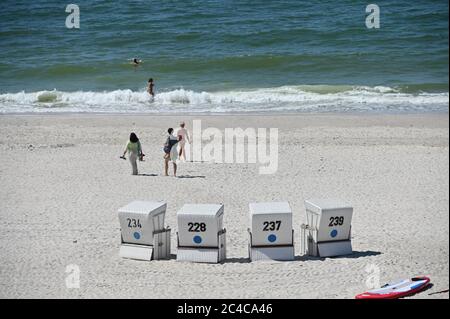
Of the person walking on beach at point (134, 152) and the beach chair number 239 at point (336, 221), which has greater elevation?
the person walking on beach at point (134, 152)

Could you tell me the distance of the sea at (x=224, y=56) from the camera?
28.0 meters

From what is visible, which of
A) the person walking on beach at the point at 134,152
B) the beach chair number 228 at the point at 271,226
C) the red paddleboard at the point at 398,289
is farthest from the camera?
the person walking on beach at the point at 134,152

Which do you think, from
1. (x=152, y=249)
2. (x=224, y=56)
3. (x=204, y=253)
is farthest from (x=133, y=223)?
(x=224, y=56)

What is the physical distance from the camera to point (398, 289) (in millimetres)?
9930

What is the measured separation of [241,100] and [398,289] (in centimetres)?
1871

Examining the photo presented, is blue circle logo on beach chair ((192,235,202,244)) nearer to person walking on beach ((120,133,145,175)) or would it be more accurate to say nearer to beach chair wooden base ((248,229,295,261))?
beach chair wooden base ((248,229,295,261))

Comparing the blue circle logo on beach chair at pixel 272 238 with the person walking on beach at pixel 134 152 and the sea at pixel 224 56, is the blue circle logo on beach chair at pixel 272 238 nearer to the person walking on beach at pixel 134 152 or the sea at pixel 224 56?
the person walking on beach at pixel 134 152

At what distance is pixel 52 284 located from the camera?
10.7 meters

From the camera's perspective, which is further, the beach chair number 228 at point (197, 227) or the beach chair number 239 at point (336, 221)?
the beach chair number 239 at point (336, 221)

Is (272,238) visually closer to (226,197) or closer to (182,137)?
(226,197)

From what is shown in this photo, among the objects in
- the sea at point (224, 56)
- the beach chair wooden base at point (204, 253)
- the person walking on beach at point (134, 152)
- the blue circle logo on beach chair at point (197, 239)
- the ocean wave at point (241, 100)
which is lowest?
the beach chair wooden base at point (204, 253)

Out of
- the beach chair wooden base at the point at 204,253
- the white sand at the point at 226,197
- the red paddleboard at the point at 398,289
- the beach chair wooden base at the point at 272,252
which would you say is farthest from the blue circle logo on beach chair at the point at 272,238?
the red paddleboard at the point at 398,289

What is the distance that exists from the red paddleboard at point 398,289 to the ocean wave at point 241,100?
15498mm
